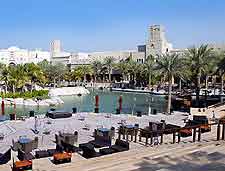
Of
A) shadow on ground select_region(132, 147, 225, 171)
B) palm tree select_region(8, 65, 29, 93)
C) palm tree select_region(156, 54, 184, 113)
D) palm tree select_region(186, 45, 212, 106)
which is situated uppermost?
palm tree select_region(186, 45, 212, 106)

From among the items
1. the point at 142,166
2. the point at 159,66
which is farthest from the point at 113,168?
the point at 159,66

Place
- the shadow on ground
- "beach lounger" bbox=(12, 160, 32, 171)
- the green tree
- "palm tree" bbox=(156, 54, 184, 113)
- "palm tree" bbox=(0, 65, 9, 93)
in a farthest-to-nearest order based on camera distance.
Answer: the green tree
"palm tree" bbox=(0, 65, 9, 93)
"palm tree" bbox=(156, 54, 184, 113)
"beach lounger" bbox=(12, 160, 32, 171)
the shadow on ground

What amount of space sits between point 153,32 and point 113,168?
449 feet

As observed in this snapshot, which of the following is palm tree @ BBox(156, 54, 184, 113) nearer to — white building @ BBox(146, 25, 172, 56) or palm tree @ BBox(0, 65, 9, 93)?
palm tree @ BBox(0, 65, 9, 93)

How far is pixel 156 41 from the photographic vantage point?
14275cm

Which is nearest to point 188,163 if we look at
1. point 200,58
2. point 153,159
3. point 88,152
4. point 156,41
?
point 153,159

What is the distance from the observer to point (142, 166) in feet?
39.8

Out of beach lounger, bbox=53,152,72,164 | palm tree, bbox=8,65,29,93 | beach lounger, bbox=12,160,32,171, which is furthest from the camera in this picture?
palm tree, bbox=8,65,29,93

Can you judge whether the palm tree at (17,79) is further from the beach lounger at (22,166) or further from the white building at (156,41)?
the white building at (156,41)

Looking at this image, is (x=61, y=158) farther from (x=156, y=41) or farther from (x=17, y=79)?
(x=156, y=41)

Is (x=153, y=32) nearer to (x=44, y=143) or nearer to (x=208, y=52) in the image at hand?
(x=208, y=52)

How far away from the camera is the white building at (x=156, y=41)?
463ft

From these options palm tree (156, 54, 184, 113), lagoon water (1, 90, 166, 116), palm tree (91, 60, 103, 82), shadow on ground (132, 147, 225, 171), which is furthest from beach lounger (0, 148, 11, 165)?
palm tree (91, 60, 103, 82)

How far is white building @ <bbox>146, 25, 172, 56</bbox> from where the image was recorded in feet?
463
